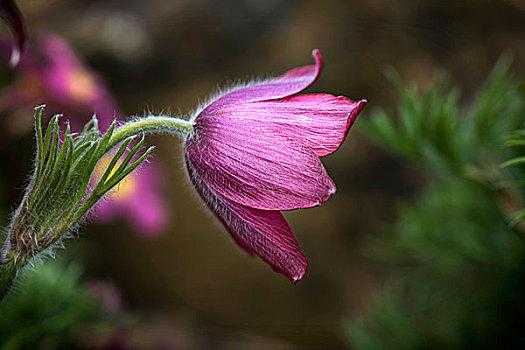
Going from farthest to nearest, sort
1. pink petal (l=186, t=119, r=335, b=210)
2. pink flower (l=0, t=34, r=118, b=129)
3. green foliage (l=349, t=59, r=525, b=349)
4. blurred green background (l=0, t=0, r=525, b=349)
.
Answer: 1. blurred green background (l=0, t=0, r=525, b=349)
2. pink flower (l=0, t=34, r=118, b=129)
3. green foliage (l=349, t=59, r=525, b=349)
4. pink petal (l=186, t=119, r=335, b=210)

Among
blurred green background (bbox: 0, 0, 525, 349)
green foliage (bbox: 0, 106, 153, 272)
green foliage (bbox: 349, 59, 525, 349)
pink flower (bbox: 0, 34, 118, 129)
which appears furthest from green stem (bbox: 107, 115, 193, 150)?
blurred green background (bbox: 0, 0, 525, 349)

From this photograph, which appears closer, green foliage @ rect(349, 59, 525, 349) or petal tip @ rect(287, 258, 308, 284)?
petal tip @ rect(287, 258, 308, 284)

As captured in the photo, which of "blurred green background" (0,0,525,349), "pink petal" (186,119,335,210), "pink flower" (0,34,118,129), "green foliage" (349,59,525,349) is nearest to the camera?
"pink petal" (186,119,335,210)

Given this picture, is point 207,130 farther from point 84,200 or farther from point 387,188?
point 387,188

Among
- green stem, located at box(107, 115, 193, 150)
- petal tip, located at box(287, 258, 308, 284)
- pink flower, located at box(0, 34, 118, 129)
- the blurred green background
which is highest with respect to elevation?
green stem, located at box(107, 115, 193, 150)

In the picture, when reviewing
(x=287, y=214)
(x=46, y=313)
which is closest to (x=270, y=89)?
(x=46, y=313)

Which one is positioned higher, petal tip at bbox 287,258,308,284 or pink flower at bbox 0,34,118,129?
petal tip at bbox 287,258,308,284

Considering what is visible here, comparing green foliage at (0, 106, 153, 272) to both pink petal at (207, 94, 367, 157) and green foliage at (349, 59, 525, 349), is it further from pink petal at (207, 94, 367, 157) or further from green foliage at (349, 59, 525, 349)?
green foliage at (349, 59, 525, 349)
